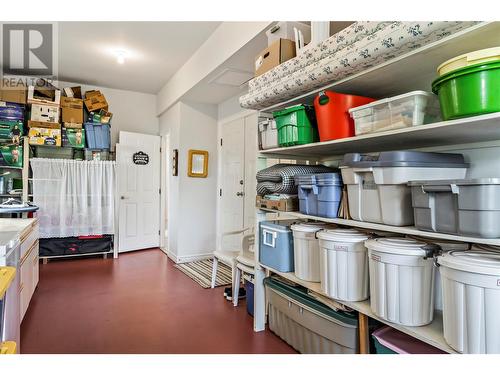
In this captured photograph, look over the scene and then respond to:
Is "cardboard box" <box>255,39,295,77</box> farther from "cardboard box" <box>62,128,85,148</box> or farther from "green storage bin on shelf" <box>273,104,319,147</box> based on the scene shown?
"cardboard box" <box>62,128,85,148</box>

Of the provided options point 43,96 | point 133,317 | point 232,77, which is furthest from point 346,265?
point 43,96

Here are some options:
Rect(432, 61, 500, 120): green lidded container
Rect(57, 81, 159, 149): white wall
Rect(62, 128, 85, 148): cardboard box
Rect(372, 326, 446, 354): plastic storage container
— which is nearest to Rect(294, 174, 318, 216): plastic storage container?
Rect(372, 326, 446, 354): plastic storage container

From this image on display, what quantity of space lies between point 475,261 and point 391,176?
482 mm

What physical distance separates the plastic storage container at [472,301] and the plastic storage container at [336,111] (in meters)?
0.87

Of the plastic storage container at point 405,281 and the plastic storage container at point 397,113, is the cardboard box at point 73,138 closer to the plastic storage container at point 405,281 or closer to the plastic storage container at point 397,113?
the plastic storage container at point 397,113

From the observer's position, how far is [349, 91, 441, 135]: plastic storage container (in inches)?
55.1

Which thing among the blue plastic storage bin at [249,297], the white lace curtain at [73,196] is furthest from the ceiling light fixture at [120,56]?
the blue plastic storage bin at [249,297]

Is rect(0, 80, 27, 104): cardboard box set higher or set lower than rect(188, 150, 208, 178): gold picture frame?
higher

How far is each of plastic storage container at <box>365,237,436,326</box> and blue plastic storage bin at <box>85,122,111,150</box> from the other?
445 cm

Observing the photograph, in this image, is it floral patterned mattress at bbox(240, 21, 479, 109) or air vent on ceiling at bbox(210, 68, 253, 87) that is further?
air vent on ceiling at bbox(210, 68, 253, 87)

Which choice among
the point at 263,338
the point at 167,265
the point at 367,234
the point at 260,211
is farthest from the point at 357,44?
the point at 167,265

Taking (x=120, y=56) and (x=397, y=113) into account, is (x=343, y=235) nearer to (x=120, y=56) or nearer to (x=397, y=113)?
(x=397, y=113)
